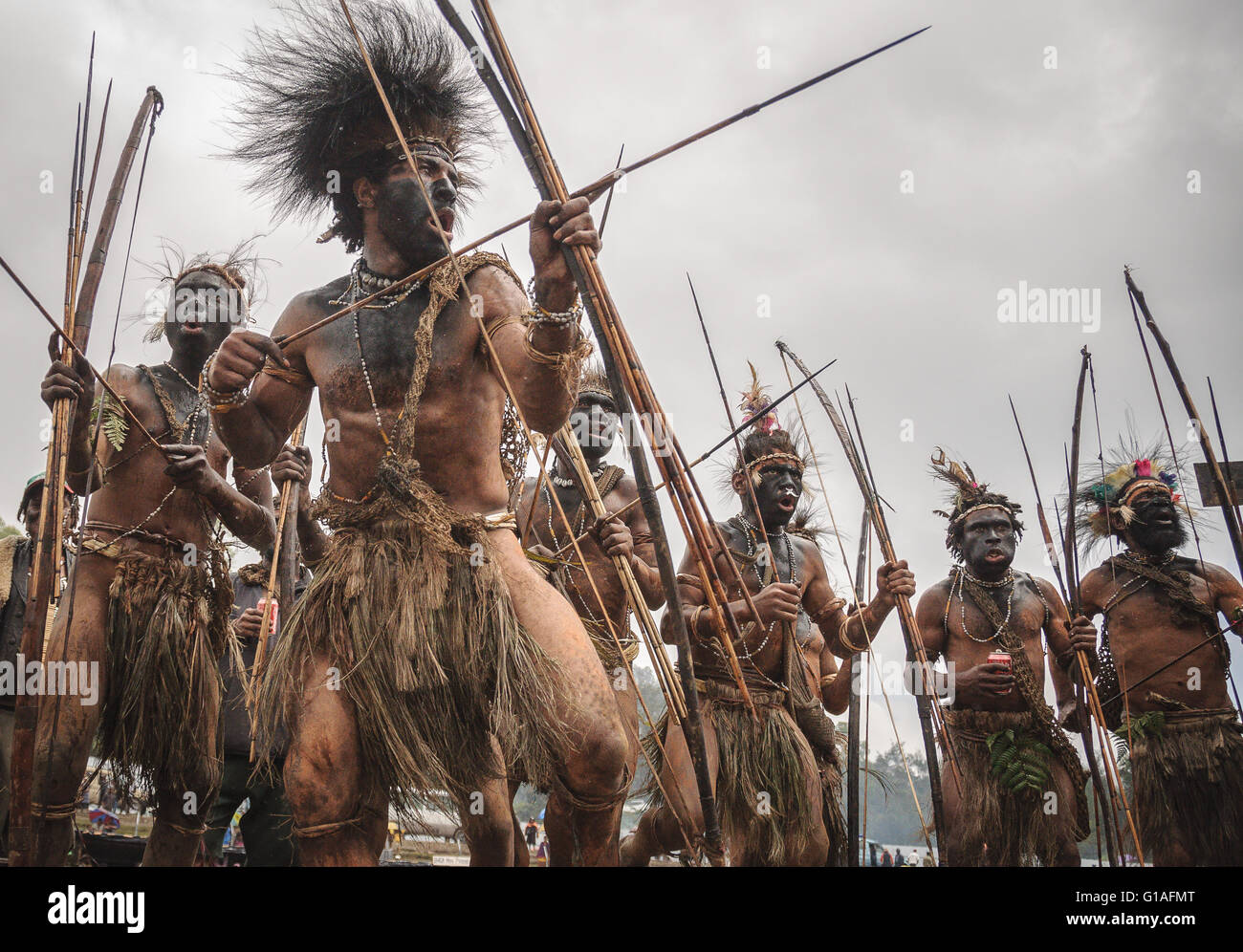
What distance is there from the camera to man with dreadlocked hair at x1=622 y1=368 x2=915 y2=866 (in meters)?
4.93

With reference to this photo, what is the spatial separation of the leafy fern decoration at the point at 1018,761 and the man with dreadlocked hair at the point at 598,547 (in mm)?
2156

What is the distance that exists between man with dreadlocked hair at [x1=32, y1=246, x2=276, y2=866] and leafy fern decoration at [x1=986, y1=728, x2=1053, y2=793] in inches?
162

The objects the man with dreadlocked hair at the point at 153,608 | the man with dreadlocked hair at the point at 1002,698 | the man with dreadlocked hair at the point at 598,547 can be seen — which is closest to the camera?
the man with dreadlocked hair at the point at 153,608

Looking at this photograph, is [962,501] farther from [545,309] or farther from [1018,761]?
[545,309]

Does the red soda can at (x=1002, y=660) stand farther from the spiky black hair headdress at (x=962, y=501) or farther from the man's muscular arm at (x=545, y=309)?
the man's muscular arm at (x=545, y=309)

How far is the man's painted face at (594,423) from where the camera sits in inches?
229

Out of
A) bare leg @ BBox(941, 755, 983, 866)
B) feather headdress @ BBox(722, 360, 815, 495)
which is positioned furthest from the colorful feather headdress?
bare leg @ BBox(941, 755, 983, 866)

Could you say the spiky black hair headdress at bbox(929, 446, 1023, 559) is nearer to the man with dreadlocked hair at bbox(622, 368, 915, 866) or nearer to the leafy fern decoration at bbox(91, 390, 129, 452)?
the man with dreadlocked hair at bbox(622, 368, 915, 866)

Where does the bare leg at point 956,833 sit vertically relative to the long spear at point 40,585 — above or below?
below

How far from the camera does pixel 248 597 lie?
614 cm

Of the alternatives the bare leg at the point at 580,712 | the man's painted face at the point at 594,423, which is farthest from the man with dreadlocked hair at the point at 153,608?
the man's painted face at the point at 594,423

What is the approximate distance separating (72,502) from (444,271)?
2.61 meters

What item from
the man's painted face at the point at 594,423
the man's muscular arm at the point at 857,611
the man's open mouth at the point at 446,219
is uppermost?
the man's painted face at the point at 594,423

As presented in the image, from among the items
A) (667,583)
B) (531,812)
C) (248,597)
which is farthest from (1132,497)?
(531,812)
